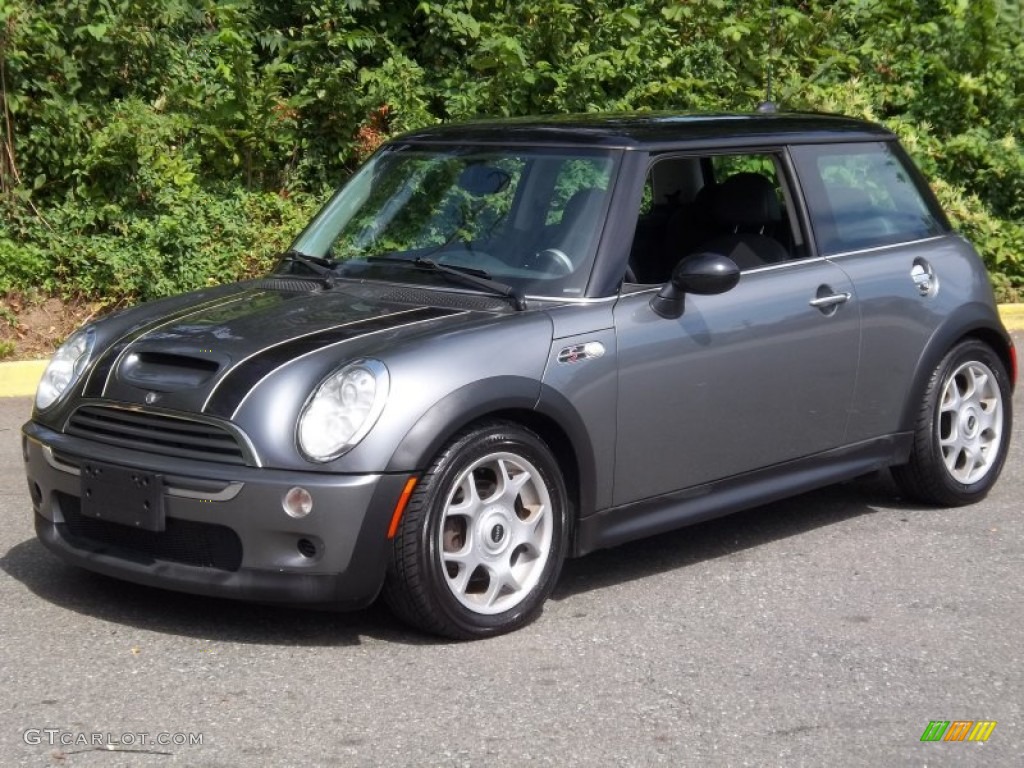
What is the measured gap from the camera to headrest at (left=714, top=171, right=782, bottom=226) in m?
6.37

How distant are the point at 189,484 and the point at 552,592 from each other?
143 centimetres

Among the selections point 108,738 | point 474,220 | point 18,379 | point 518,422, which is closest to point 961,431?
point 474,220

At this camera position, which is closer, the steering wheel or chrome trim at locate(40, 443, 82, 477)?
chrome trim at locate(40, 443, 82, 477)

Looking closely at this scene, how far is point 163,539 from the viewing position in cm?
495

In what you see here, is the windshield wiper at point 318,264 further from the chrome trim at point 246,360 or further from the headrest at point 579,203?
the headrest at point 579,203

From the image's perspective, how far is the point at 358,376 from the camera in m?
4.82

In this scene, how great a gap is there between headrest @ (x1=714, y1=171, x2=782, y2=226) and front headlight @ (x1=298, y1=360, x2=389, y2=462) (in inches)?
82.5

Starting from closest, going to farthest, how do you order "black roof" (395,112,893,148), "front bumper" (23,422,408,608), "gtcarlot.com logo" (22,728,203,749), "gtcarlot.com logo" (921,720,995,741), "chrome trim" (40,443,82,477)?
"gtcarlot.com logo" (22,728,203,749) < "gtcarlot.com logo" (921,720,995,741) < "front bumper" (23,422,408,608) < "chrome trim" (40,443,82,477) < "black roof" (395,112,893,148)

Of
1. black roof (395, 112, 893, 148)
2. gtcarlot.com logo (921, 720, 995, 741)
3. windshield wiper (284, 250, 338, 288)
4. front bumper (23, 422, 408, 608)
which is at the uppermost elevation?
black roof (395, 112, 893, 148)

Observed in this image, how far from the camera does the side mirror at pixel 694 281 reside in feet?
18.0

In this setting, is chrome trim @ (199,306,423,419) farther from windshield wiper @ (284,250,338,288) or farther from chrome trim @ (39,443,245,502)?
windshield wiper @ (284,250,338,288)

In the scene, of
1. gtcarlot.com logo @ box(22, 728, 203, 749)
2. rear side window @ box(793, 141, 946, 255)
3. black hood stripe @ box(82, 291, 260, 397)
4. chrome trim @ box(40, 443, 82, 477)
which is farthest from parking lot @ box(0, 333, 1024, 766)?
rear side window @ box(793, 141, 946, 255)

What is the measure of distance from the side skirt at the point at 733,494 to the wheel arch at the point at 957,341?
14cm

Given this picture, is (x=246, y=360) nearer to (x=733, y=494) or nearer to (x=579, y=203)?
(x=579, y=203)
